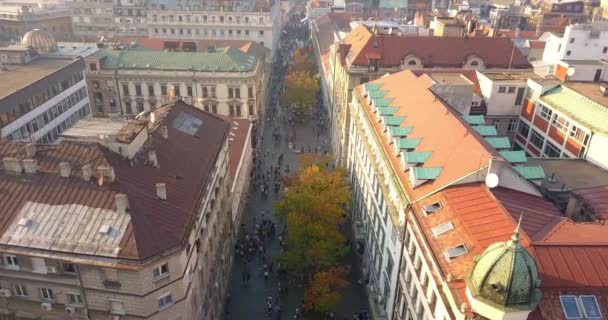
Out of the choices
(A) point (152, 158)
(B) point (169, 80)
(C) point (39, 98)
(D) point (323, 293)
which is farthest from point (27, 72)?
(D) point (323, 293)

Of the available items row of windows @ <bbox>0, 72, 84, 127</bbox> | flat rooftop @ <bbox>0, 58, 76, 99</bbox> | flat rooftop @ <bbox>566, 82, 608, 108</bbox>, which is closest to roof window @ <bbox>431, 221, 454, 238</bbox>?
flat rooftop @ <bbox>566, 82, 608, 108</bbox>

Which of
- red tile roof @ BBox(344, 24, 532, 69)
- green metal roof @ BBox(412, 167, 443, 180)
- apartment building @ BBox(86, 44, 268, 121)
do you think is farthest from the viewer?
apartment building @ BBox(86, 44, 268, 121)

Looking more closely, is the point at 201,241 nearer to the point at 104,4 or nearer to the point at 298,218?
the point at 298,218

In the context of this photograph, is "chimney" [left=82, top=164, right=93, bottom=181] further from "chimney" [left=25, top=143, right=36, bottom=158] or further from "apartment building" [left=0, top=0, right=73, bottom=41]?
"apartment building" [left=0, top=0, right=73, bottom=41]

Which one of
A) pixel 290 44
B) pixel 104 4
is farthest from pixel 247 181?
pixel 290 44

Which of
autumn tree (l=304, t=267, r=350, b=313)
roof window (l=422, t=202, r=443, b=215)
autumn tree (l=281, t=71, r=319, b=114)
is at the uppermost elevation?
roof window (l=422, t=202, r=443, b=215)

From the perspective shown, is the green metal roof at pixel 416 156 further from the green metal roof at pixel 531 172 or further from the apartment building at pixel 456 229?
the green metal roof at pixel 531 172
